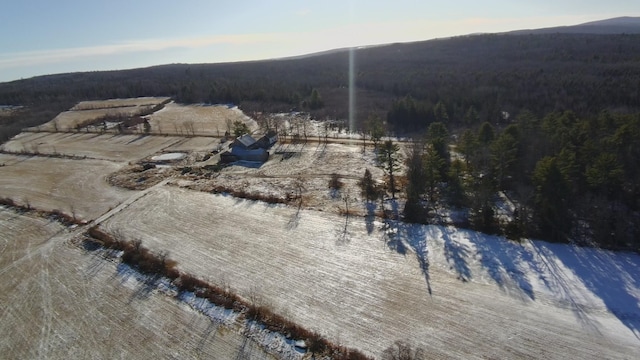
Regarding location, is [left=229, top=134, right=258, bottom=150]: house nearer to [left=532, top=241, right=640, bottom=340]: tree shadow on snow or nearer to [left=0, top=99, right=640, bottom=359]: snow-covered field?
[left=0, top=99, right=640, bottom=359]: snow-covered field

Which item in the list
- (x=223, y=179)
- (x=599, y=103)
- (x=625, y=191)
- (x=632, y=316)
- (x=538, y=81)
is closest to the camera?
(x=632, y=316)

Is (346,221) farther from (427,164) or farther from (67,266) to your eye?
(67,266)

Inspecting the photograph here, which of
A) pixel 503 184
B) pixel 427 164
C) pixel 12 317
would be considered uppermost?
pixel 427 164

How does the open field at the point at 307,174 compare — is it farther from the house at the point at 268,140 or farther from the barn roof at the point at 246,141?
the barn roof at the point at 246,141

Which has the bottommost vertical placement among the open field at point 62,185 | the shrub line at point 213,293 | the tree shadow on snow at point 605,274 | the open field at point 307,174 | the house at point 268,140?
the open field at point 62,185

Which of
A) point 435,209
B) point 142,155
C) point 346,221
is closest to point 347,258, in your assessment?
point 346,221

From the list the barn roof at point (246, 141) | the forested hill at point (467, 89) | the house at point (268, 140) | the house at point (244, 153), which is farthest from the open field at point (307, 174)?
the forested hill at point (467, 89)
